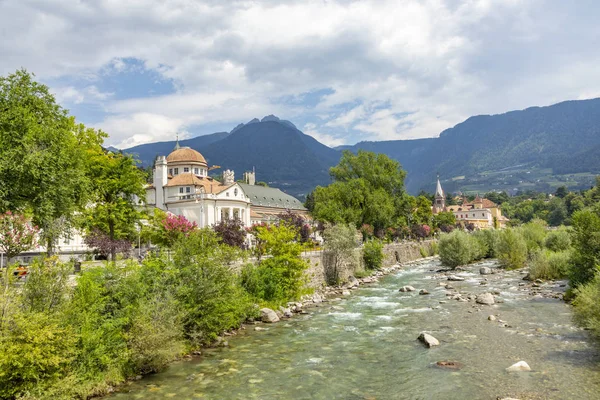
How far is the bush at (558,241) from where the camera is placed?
4204 cm

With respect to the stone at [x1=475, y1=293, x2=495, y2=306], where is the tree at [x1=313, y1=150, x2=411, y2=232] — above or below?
above

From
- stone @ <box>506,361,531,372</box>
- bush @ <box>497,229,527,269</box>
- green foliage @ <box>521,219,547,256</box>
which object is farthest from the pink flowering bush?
green foliage @ <box>521,219,547,256</box>

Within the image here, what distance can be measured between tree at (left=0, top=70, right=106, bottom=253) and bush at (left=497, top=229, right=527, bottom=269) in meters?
41.0

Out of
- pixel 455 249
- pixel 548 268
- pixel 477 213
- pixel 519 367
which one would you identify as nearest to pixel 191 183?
pixel 455 249

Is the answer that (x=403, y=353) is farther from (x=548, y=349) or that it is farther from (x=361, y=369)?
(x=548, y=349)

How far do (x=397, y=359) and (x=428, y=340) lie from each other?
2.29m

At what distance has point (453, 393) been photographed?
478 inches

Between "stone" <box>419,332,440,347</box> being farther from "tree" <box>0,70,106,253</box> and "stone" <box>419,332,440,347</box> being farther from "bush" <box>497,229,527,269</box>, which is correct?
"bush" <box>497,229,527,269</box>

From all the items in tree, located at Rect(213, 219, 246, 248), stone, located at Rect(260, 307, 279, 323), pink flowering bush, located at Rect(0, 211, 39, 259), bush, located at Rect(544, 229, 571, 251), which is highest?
pink flowering bush, located at Rect(0, 211, 39, 259)

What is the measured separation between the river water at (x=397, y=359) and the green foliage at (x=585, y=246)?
2.07 m

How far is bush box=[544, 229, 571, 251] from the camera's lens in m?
42.0

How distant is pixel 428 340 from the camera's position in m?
17.3

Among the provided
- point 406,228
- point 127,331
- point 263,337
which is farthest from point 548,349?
point 406,228

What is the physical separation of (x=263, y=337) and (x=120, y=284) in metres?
7.49
